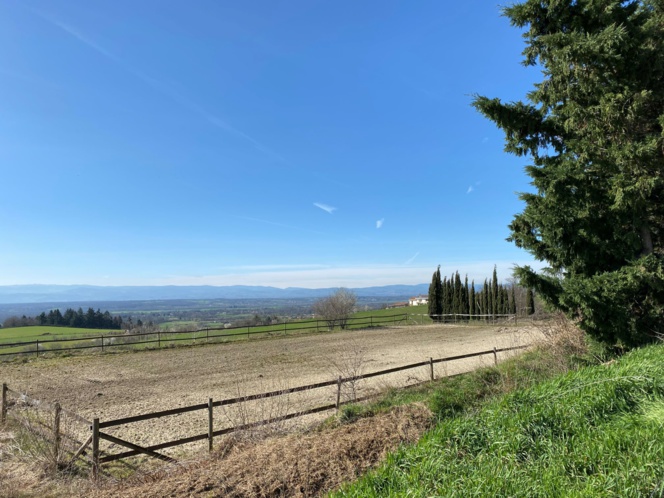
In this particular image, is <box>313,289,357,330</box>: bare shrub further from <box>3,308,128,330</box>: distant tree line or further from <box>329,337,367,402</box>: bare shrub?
<box>3,308,128,330</box>: distant tree line

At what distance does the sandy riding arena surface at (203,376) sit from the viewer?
976 centimetres

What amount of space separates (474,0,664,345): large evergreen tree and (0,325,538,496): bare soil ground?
208 inches

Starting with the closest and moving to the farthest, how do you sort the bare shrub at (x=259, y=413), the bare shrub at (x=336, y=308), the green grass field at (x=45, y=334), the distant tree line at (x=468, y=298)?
the bare shrub at (x=259, y=413)
the green grass field at (x=45, y=334)
the bare shrub at (x=336, y=308)
the distant tree line at (x=468, y=298)

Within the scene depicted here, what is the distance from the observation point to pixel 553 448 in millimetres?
3531

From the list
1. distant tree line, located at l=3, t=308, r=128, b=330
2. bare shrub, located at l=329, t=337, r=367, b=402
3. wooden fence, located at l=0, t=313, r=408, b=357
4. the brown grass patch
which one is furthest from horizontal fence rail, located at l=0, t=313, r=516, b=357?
distant tree line, located at l=3, t=308, r=128, b=330

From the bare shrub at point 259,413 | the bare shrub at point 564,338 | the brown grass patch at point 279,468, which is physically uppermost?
the bare shrub at point 564,338

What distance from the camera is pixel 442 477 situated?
3.28 meters

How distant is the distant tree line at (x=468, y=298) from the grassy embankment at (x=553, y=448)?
39857 mm

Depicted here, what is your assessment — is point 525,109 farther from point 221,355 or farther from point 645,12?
point 221,355

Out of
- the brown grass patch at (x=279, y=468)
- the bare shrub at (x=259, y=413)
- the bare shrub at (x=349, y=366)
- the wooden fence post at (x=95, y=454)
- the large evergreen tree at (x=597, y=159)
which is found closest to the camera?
the brown grass patch at (x=279, y=468)

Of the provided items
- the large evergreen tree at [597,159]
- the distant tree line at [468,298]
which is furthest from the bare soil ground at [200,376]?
the distant tree line at [468,298]

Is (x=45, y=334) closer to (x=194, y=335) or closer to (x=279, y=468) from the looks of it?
(x=194, y=335)

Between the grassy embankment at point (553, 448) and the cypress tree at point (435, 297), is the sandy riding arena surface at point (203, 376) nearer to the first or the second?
the grassy embankment at point (553, 448)

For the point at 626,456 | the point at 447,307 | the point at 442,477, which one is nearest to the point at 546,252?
the point at 626,456
